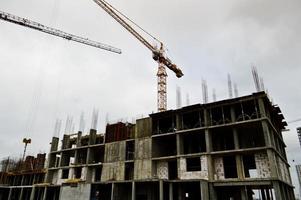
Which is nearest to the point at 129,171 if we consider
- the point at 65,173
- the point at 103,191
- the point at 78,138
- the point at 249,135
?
the point at 103,191

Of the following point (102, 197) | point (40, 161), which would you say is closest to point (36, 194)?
point (40, 161)

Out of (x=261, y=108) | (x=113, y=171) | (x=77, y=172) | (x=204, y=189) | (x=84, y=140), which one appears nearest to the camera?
(x=204, y=189)

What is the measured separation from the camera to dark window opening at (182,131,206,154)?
109 ft

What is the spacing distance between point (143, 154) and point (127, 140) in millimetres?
3649

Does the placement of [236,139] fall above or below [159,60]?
below

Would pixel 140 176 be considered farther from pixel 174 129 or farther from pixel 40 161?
pixel 40 161

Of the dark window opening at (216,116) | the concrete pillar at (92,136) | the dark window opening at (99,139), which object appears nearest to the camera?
the dark window opening at (216,116)

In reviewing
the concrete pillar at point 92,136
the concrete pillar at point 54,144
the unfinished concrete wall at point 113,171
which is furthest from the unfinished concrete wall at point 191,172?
the concrete pillar at point 54,144

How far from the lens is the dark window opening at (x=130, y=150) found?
1412 inches

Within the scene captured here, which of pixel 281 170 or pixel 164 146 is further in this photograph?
pixel 164 146

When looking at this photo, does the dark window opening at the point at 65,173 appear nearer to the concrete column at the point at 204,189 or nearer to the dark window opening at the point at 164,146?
the dark window opening at the point at 164,146

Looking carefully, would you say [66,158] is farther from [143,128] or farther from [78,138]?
[143,128]

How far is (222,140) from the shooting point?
106 feet

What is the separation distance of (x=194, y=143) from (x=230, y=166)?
5.40m
